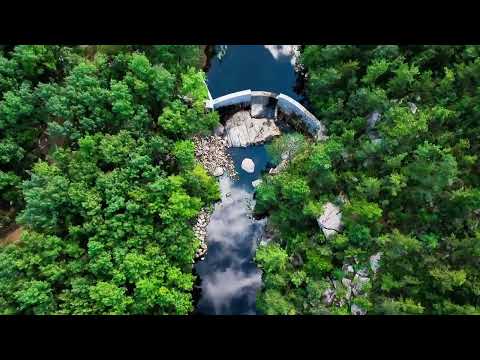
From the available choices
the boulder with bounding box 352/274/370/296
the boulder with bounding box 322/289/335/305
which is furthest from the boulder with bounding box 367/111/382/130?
the boulder with bounding box 322/289/335/305

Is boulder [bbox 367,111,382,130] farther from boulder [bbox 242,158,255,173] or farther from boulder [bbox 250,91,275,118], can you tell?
boulder [bbox 242,158,255,173]

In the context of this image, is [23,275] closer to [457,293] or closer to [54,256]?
[54,256]

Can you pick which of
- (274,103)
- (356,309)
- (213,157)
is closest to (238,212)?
(213,157)

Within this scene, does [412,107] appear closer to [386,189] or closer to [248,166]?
[386,189]

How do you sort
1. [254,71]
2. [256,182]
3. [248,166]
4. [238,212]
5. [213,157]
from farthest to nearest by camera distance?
[254,71] < [248,166] < [213,157] < [256,182] < [238,212]

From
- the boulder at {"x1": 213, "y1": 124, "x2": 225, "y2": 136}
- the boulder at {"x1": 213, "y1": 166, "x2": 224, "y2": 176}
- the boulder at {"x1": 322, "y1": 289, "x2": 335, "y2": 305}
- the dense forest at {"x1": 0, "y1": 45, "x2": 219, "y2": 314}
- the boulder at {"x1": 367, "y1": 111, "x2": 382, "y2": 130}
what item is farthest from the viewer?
the boulder at {"x1": 213, "y1": 124, "x2": 225, "y2": 136}

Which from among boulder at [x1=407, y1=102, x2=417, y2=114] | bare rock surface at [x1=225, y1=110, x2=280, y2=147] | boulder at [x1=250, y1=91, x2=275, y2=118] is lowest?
boulder at [x1=407, y1=102, x2=417, y2=114]
